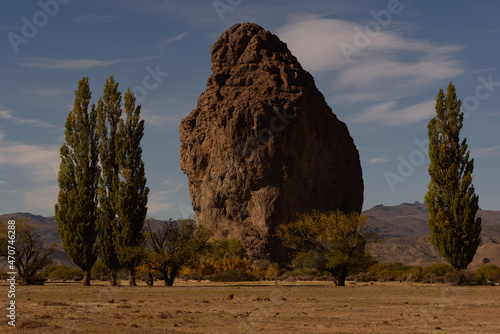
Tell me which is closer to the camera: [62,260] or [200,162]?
[200,162]

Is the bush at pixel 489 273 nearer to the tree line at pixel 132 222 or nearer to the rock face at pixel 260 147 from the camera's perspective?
the tree line at pixel 132 222

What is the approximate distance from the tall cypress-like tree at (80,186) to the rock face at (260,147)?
33.4 m

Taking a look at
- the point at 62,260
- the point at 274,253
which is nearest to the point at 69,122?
the point at 274,253

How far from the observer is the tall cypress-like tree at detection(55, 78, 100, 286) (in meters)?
39.6

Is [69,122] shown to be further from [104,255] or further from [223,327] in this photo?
[223,327]

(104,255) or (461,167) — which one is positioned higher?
(461,167)

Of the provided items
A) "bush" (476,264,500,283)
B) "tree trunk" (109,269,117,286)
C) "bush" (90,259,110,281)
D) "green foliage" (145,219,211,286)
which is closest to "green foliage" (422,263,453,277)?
"bush" (476,264,500,283)

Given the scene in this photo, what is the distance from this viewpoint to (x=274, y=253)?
7162 cm

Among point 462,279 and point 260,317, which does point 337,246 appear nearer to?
point 462,279

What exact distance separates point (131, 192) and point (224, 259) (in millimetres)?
22953

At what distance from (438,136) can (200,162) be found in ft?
142

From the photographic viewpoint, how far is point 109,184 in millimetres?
40094

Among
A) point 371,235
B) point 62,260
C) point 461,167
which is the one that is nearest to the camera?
point 371,235

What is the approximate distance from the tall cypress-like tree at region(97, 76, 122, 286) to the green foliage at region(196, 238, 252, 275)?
9396mm
